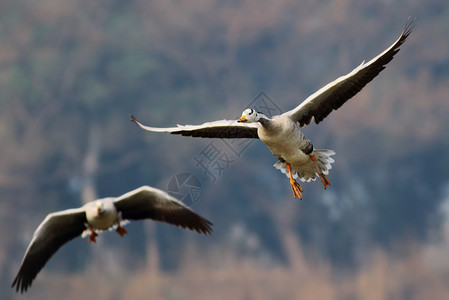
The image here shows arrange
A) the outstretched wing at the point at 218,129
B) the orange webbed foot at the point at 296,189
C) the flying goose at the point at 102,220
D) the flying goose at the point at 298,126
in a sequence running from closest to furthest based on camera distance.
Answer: the flying goose at the point at 298,126
the outstretched wing at the point at 218,129
the orange webbed foot at the point at 296,189
the flying goose at the point at 102,220

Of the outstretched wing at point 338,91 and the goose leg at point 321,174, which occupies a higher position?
the outstretched wing at point 338,91

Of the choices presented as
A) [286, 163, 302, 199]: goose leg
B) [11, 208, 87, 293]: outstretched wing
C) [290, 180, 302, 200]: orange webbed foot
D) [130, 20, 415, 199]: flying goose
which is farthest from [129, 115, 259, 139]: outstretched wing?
[11, 208, 87, 293]: outstretched wing

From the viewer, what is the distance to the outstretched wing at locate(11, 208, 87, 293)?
13484 mm

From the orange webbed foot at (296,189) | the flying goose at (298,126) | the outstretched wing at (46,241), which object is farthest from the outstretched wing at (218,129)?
the outstretched wing at (46,241)

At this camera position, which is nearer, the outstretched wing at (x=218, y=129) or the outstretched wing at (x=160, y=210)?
the outstretched wing at (x=218, y=129)

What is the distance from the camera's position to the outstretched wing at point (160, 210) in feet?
43.5

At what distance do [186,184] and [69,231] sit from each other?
252 cm

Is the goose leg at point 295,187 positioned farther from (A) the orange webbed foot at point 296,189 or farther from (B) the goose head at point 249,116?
(B) the goose head at point 249,116

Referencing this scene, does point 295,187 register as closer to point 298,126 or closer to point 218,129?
point 298,126

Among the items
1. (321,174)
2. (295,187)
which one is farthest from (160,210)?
(321,174)

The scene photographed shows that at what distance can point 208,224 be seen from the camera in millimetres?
13477

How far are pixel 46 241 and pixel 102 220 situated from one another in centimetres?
149

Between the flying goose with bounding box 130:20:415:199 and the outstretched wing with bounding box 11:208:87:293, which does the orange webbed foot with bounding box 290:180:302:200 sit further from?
the outstretched wing with bounding box 11:208:87:293

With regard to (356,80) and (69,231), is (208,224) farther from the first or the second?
(356,80)
